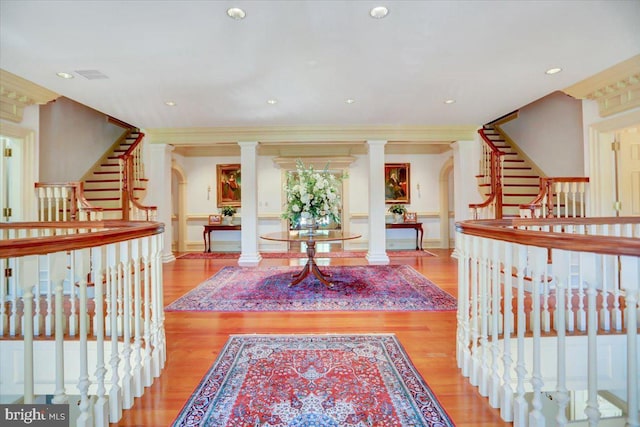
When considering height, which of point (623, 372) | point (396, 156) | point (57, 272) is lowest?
point (623, 372)

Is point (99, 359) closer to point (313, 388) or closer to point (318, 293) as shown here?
point (313, 388)

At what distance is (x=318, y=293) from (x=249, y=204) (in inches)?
108

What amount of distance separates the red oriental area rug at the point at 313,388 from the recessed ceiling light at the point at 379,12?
8.61 ft

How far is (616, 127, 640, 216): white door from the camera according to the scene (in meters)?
3.88

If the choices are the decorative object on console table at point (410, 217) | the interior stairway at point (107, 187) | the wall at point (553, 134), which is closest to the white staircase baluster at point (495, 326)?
the wall at point (553, 134)

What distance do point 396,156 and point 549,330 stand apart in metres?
5.77

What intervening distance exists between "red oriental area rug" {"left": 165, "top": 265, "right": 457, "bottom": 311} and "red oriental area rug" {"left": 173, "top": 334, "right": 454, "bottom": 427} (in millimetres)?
891

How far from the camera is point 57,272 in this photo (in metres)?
1.32

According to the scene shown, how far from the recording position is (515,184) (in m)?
5.68

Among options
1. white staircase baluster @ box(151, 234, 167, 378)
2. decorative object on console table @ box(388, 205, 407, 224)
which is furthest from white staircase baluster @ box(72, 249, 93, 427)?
decorative object on console table @ box(388, 205, 407, 224)

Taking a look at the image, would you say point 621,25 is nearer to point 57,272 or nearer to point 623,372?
point 623,372

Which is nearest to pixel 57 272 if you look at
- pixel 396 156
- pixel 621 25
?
pixel 621 25

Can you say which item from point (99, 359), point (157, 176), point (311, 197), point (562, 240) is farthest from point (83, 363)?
point (157, 176)

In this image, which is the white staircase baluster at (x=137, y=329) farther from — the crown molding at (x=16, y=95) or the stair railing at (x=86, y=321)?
the crown molding at (x=16, y=95)
